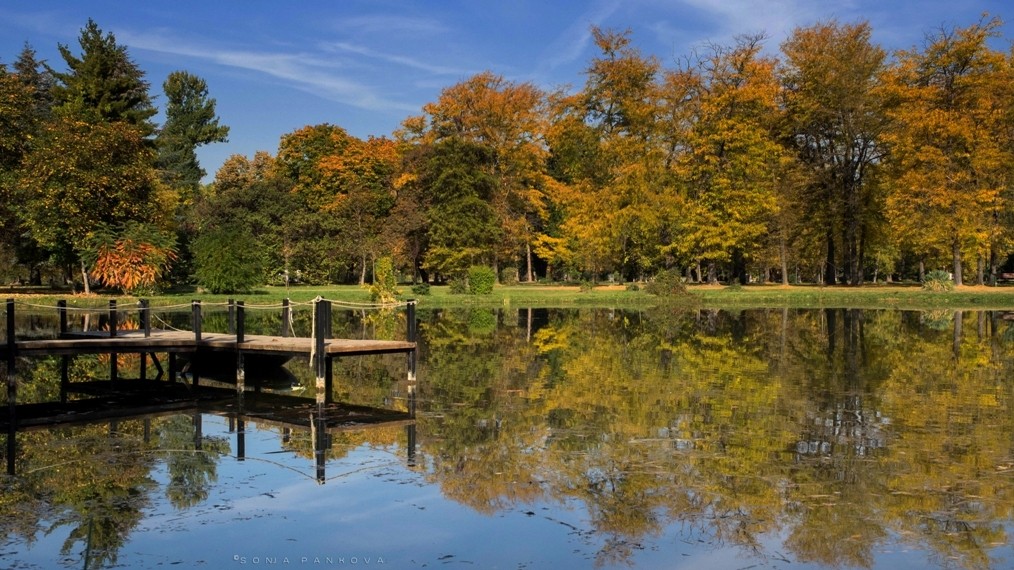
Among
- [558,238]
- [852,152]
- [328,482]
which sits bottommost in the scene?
[328,482]

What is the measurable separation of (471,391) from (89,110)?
140 ft

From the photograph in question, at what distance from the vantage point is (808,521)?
8.59m

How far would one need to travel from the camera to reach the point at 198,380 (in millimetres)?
19875

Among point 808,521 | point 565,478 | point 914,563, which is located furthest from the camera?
point 565,478

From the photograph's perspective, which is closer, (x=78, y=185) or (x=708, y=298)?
(x=78, y=185)

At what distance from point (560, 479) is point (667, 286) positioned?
39064 millimetres

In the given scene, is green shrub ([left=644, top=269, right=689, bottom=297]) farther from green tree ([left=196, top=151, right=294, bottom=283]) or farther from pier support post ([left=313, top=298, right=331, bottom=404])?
pier support post ([left=313, top=298, right=331, bottom=404])

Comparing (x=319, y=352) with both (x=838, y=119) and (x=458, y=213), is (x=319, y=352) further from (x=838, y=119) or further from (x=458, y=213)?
(x=838, y=119)

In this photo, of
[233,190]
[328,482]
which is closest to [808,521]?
[328,482]

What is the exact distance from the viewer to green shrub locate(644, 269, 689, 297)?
158ft

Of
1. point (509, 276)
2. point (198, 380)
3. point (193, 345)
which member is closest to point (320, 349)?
point (193, 345)

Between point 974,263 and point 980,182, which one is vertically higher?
point 980,182

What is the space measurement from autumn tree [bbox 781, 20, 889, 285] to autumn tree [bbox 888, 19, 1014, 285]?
8.92 feet

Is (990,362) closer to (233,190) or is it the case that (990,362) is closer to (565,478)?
(565,478)
